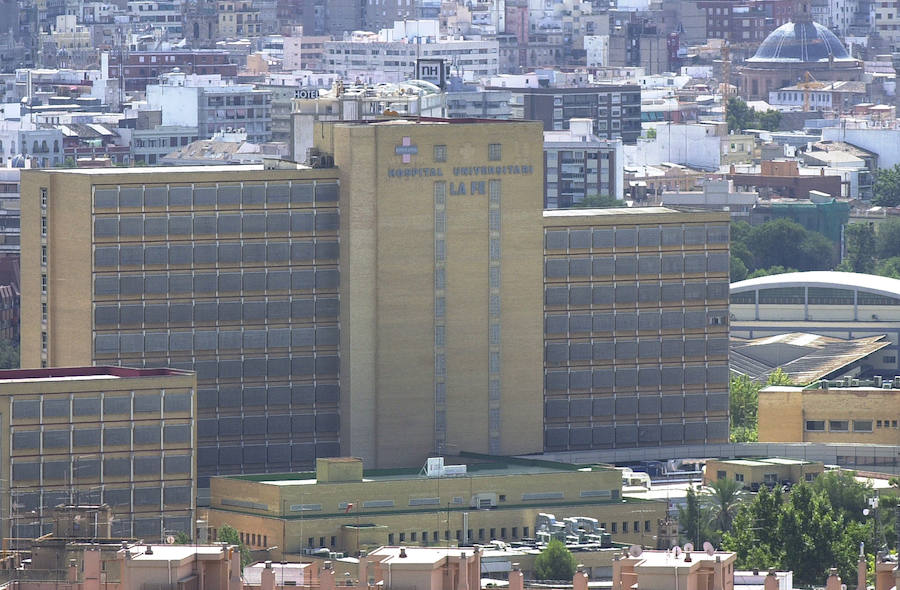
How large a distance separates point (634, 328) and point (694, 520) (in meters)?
24.1

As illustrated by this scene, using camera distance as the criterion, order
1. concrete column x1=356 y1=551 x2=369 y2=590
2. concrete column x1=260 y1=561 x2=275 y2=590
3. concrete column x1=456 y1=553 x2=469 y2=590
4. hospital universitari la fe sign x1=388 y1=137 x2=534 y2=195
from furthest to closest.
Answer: hospital universitari la fe sign x1=388 y1=137 x2=534 y2=195, concrete column x1=260 y1=561 x2=275 y2=590, concrete column x1=356 y1=551 x2=369 y2=590, concrete column x1=456 y1=553 x2=469 y2=590

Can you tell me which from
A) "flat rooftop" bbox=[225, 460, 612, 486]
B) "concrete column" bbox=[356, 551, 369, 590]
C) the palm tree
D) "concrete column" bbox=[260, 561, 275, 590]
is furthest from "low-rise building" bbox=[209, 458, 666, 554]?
"concrete column" bbox=[260, 561, 275, 590]

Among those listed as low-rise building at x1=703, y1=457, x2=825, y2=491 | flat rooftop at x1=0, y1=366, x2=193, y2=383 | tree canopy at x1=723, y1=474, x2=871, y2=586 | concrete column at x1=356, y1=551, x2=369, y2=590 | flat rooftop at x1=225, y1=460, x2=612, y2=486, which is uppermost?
concrete column at x1=356, y1=551, x2=369, y2=590

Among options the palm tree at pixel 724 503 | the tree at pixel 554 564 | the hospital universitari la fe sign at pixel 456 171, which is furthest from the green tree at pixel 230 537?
the hospital universitari la fe sign at pixel 456 171

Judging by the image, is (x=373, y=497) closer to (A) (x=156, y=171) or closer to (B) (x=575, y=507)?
(B) (x=575, y=507)

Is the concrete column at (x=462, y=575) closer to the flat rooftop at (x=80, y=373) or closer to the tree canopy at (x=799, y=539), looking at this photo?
the tree canopy at (x=799, y=539)

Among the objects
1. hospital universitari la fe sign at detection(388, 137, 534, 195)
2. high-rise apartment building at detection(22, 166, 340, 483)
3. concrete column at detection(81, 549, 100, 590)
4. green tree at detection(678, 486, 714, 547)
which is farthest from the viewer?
hospital universitari la fe sign at detection(388, 137, 534, 195)

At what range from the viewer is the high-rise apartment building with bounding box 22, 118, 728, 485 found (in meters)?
181

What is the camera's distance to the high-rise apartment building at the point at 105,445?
162m

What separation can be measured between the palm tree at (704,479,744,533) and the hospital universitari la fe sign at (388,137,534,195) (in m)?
21.8

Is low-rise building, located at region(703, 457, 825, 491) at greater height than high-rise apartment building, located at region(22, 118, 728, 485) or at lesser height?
lesser

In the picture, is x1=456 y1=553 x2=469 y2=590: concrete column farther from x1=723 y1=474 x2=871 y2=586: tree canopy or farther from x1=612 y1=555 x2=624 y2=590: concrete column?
x1=723 y1=474 x2=871 y2=586: tree canopy

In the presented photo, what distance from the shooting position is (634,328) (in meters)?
191

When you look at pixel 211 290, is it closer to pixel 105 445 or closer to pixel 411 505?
pixel 411 505
